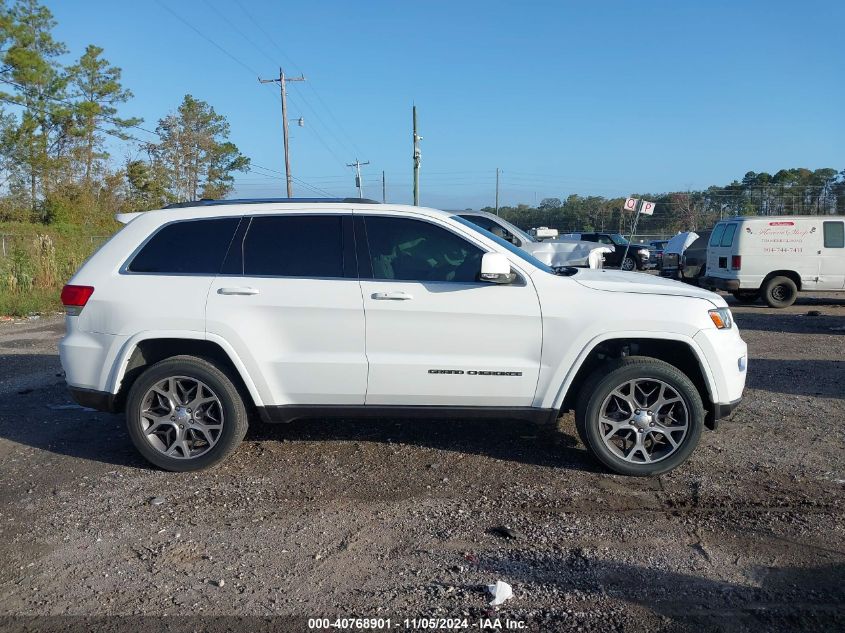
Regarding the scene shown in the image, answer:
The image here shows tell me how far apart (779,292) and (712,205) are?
3619 centimetres

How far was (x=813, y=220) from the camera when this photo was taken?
48.9 ft

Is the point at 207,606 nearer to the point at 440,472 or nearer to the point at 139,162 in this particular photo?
the point at 440,472

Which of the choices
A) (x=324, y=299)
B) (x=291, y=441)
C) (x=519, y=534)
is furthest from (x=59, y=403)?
(x=519, y=534)

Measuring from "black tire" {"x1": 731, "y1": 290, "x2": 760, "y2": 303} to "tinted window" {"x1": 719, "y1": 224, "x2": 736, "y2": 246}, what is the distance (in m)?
1.09

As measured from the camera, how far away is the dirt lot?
128 inches

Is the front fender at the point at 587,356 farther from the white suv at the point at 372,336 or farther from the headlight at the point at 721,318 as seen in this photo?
the headlight at the point at 721,318

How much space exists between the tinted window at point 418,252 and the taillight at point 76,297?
200cm

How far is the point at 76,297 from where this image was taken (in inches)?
193

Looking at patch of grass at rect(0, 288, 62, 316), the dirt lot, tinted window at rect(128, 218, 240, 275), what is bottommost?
the dirt lot

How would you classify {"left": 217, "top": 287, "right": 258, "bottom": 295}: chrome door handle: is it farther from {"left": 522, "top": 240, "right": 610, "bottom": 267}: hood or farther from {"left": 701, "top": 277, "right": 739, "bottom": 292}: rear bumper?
{"left": 701, "top": 277, "right": 739, "bottom": 292}: rear bumper

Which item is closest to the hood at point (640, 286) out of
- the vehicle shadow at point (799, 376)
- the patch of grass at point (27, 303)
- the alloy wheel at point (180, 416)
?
the alloy wheel at point (180, 416)

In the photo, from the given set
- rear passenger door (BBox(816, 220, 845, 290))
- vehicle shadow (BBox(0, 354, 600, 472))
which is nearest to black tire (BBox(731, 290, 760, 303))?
rear passenger door (BBox(816, 220, 845, 290))

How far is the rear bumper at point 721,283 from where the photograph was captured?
15156 millimetres

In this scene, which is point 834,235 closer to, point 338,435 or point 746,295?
point 746,295
